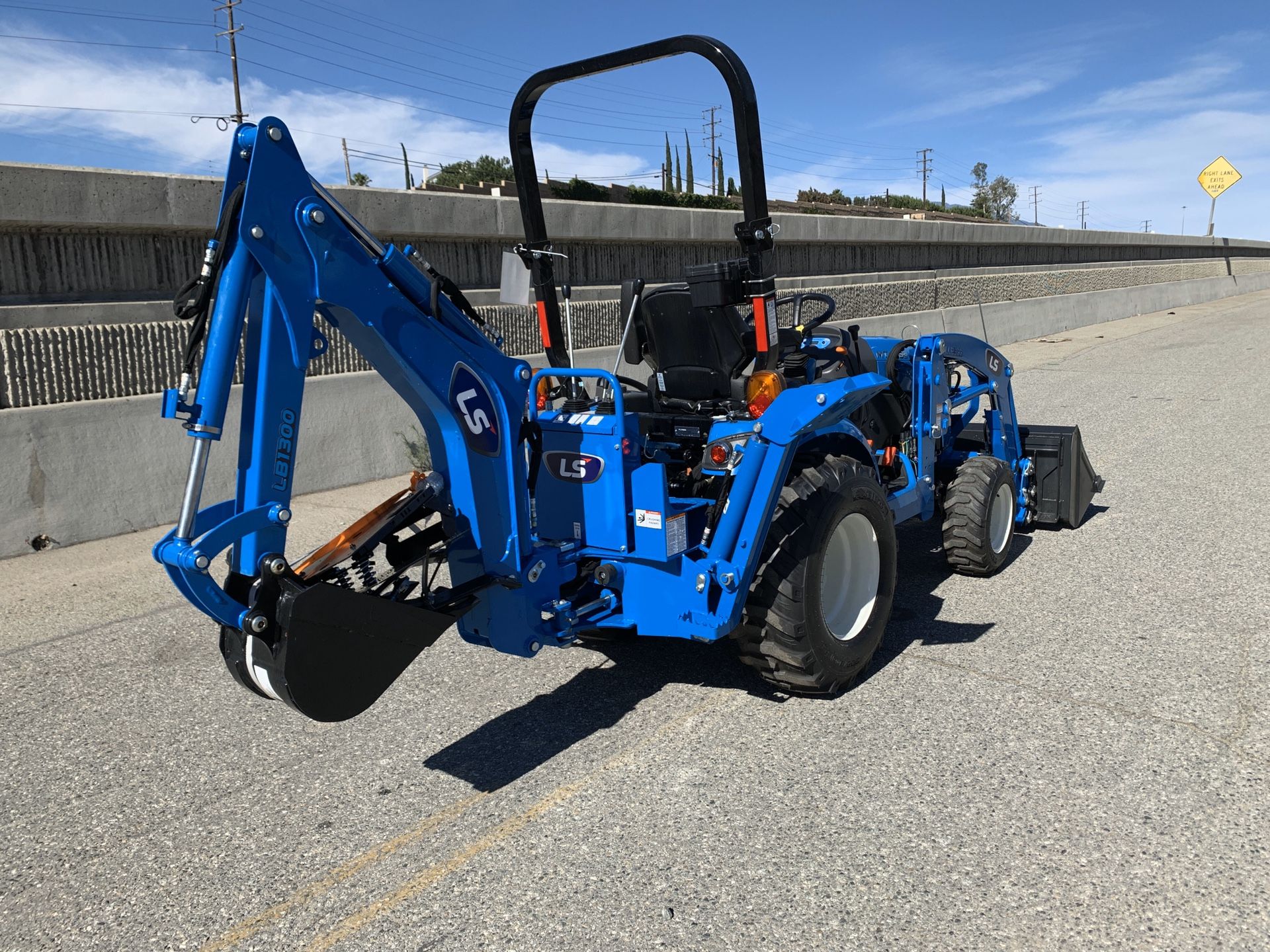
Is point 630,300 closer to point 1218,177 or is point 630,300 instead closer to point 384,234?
point 384,234

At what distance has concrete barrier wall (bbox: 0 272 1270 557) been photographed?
5973mm

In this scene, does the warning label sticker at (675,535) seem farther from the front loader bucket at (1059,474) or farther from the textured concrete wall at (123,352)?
the textured concrete wall at (123,352)

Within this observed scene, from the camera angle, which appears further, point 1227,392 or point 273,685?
point 1227,392

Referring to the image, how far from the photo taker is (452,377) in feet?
10.8

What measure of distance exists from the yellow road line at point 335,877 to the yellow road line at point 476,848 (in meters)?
0.17

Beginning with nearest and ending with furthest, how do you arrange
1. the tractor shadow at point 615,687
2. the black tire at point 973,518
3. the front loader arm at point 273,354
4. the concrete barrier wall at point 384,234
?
the front loader arm at point 273,354, the tractor shadow at point 615,687, the black tire at point 973,518, the concrete barrier wall at point 384,234

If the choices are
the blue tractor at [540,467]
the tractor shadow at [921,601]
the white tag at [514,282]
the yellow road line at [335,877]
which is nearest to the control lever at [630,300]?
the blue tractor at [540,467]

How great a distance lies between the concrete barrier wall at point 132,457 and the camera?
5.97 meters

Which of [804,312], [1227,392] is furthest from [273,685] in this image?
[1227,392]

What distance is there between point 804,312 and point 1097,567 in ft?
18.8

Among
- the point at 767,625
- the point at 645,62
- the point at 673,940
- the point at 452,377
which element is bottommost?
the point at 673,940

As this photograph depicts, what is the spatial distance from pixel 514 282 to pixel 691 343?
845 mm

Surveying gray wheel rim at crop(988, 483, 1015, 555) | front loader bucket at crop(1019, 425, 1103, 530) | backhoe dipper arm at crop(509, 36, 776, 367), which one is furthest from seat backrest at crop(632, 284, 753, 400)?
front loader bucket at crop(1019, 425, 1103, 530)

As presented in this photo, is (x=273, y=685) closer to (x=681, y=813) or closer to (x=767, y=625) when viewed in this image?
(x=681, y=813)
